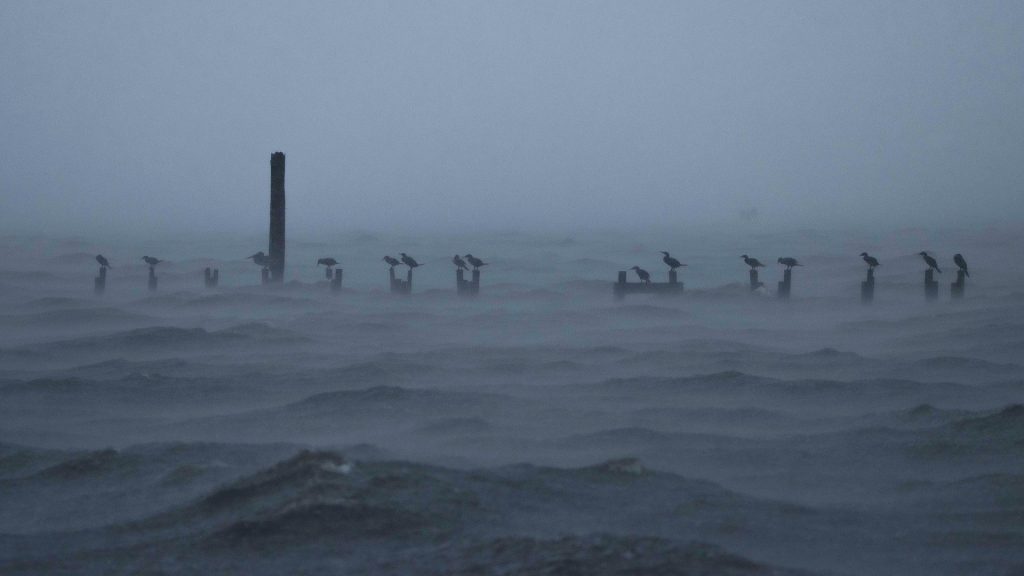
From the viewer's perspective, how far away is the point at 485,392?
1298 centimetres

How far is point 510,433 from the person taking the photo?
1075 centimetres

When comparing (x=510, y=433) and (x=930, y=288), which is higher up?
(x=930, y=288)

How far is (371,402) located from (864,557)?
22.6 feet

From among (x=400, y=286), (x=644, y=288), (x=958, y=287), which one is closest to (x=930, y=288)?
(x=958, y=287)

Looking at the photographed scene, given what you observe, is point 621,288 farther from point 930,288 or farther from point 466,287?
point 930,288

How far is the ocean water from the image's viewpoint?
6680 mm

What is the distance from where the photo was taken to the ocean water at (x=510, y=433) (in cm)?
668

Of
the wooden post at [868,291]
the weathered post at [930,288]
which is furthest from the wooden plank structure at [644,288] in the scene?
the weathered post at [930,288]

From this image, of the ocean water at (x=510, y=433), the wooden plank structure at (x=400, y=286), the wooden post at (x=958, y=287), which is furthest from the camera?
the wooden plank structure at (x=400, y=286)

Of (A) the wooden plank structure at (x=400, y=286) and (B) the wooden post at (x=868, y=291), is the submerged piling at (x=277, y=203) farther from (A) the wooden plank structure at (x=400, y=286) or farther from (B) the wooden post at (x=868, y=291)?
(B) the wooden post at (x=868, y=291)

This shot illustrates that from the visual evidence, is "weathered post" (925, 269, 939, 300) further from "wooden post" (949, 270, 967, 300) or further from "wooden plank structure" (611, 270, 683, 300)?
"wooden plank structure" (611, 270, 683, 300)

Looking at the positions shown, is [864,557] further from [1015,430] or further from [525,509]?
[1015,430]

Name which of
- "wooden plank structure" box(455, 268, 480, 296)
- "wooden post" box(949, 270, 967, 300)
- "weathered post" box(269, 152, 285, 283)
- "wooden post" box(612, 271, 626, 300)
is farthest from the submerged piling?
"wooden post" box(949, 270, 967, 300)

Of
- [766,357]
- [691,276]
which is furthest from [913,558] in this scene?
[691,276]
